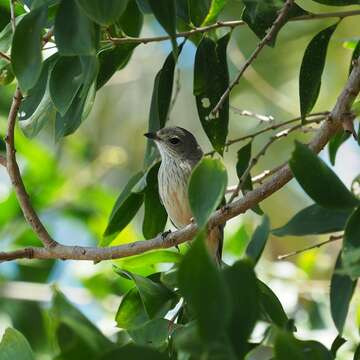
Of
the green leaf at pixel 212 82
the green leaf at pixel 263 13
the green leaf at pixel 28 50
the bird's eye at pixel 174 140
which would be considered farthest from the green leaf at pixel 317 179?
the bird's eye at pixel 174 140

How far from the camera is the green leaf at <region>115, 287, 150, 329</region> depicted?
268 cm

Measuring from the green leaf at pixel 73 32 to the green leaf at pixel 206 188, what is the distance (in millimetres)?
433

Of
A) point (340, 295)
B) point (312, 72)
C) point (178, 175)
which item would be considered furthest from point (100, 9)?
point (178, 175)

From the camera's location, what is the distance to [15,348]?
2.19 m

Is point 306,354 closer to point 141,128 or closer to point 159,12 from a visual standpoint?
point 159,12

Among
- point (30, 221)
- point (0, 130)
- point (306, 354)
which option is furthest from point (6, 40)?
point (0, 130)

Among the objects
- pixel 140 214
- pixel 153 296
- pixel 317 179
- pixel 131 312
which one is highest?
pixel 317 179

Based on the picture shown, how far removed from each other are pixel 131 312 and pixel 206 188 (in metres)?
0.80

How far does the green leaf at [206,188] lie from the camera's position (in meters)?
2.01

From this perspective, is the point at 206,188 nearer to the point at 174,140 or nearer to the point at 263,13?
the point at 263,13

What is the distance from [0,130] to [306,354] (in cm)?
467

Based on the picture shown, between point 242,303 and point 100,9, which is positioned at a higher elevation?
point 100,9

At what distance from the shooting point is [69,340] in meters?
1.64

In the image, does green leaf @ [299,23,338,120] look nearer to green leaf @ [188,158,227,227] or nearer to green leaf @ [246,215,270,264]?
green leaf @ [246,215,270,264]
